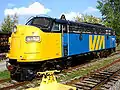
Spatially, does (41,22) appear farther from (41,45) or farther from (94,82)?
(94,82)

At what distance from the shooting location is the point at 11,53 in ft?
38.1

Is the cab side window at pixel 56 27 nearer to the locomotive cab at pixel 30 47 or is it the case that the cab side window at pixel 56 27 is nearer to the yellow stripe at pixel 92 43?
the locomotive cab at pixel 30 47

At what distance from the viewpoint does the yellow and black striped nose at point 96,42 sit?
1764 cm

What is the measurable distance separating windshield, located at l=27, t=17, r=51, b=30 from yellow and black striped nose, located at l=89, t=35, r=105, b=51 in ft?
19.1

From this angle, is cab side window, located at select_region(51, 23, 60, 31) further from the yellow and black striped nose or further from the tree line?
the tree line

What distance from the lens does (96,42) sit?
18.9 metres

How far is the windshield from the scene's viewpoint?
12.1 m

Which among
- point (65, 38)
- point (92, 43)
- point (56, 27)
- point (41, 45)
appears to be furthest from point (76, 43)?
point (41, 45)

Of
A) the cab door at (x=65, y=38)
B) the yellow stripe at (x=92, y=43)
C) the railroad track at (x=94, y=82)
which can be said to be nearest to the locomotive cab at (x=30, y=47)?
the cab door at (x=65, y=38)

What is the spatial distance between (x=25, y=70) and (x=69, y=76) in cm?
249

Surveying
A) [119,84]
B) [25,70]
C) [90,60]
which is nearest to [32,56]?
[25,70]

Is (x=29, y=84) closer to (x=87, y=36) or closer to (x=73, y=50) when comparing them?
(x=73, y=50)

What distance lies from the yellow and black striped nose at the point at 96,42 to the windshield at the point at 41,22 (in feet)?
19.1

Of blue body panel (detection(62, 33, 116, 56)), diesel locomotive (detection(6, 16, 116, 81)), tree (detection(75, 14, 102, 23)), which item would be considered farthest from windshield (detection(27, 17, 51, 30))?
tree (detection(75, 14, 102, 23))
